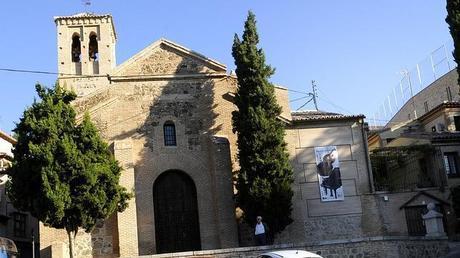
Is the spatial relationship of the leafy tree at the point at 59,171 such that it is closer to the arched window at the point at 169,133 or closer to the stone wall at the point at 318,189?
the arched window at the point at 169,133

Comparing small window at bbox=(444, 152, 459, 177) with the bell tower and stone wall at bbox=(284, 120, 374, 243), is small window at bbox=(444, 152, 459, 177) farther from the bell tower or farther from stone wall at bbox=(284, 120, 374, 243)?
the bell tower

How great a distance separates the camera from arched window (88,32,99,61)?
42312 mm

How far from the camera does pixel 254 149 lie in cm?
2419

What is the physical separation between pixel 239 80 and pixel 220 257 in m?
8.83

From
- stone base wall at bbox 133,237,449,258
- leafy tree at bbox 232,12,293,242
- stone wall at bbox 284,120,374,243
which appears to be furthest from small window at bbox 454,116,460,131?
stone base wall at bbox 133,237,449,258

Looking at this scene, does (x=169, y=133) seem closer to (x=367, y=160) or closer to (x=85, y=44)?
(x=367, y=160)

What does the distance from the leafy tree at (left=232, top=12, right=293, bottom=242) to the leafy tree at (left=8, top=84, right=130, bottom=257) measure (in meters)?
5.58

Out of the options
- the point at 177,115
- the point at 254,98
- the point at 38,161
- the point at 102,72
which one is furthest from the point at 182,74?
the point at 102,72

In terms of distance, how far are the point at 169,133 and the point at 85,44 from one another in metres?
18.1

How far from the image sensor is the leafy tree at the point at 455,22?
2458 centimetres

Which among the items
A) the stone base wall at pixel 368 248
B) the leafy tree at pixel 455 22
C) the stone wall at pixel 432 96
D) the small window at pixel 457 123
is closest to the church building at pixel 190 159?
the stone base wall at pixel 368 248

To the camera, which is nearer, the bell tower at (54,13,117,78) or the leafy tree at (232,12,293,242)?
the leafy tree at (232,12,293,242)

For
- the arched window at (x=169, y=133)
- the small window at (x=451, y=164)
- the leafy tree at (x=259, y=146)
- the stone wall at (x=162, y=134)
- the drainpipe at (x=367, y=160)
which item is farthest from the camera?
the small window at (x=451, y=164)

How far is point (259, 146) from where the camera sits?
79.5ft
